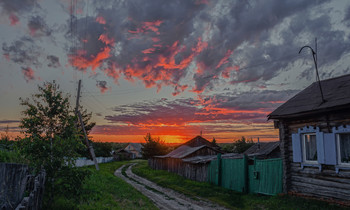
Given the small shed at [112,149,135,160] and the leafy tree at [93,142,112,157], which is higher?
the leafy tree at [93,142,112,157]

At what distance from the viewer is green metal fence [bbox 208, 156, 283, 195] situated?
15.3 metres

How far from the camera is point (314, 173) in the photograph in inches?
512

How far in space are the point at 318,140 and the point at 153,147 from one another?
52.2m

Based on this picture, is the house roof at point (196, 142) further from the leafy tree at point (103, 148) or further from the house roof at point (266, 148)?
the leafy tree at point (103, 148)

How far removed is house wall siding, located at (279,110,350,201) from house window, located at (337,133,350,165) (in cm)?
48

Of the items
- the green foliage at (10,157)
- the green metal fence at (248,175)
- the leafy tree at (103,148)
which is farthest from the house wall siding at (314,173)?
the leafy tree at (103,148)

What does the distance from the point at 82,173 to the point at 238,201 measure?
9549 mm

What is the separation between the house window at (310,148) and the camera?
13281 millimetres

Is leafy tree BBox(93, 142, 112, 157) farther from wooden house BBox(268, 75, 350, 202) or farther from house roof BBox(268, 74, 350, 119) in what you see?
wooden house BBox(268, 75, 350, 202)

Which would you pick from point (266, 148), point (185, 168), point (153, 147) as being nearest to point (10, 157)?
point (185, 168)

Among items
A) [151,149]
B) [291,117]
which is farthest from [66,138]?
[151,149]

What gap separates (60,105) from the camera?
10445mm

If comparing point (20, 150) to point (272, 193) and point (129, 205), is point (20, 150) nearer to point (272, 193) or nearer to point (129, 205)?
point (129, 205)

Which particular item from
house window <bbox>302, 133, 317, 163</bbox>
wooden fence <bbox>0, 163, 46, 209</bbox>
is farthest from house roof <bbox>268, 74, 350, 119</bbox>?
wooden fence <bbox>0, 163, 46, 209</bbox>
